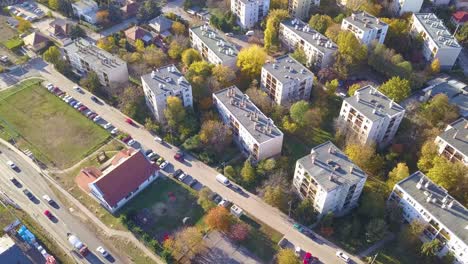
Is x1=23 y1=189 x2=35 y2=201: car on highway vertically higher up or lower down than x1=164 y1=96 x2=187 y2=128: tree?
lower down

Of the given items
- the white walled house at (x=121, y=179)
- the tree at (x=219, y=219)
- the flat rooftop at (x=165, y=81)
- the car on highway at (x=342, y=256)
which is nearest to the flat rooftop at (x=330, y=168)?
the car on highway at (x=342, y=256)

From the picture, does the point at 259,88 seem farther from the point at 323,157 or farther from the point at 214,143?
the point at 323,157

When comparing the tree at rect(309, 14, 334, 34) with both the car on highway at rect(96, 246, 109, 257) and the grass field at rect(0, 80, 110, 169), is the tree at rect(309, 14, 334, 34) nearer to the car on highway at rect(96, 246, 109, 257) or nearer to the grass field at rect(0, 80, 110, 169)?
the grass field at rect(0, 80, 110, 169)

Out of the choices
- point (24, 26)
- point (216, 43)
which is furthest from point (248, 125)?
point (24, 26)

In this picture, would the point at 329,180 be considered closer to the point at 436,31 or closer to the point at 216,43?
the point at 216,43

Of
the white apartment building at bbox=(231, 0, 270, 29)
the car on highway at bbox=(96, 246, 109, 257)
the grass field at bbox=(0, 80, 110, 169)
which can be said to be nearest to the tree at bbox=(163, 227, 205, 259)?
the car on highway at bbox=(96, 246, 109, 257)
